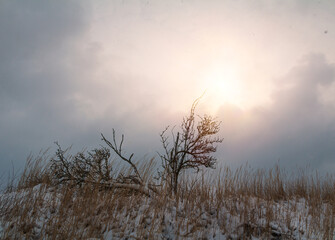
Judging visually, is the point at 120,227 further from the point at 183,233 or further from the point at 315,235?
the point at 315,235

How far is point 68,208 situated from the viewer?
7.48 m

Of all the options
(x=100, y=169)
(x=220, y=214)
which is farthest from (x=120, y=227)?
(x=100, y=169)

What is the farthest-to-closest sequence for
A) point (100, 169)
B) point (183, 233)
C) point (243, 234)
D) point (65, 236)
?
1. point (100, 169)
2. point (243, 234)
3. point (183, 233)
4. point (65, 236)

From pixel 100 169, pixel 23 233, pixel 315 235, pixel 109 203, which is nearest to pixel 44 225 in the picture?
pixel 23 233

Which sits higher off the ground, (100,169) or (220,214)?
(100,169)

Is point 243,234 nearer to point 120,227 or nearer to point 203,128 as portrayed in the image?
point 120,227

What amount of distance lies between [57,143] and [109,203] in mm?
4896

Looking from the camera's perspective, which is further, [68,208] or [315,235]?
[315,235]

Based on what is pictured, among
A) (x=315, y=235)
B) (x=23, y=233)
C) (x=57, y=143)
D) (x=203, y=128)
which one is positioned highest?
(x=203, y=128)

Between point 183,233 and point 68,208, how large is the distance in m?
3.25

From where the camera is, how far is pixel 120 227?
678 centimetres

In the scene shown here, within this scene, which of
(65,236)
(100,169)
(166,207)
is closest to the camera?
(65,236)

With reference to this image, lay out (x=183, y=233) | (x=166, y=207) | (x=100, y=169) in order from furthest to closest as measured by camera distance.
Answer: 1. (x=100, y=169)
2. (x=166, y=207)
3. (x=183, y=233)

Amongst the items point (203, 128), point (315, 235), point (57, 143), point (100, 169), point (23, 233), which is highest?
point (203, 128)
